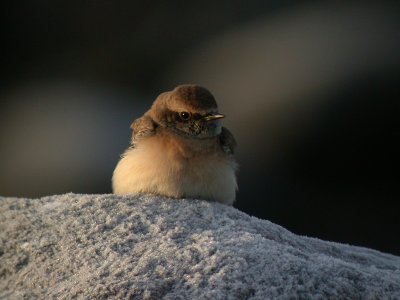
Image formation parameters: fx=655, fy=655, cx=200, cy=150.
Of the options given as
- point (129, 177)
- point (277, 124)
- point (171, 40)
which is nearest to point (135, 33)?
point (171, 40)

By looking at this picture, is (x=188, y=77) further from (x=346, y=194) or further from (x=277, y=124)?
(x=346, y=194)

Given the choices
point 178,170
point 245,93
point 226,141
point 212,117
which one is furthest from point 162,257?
point 245,93

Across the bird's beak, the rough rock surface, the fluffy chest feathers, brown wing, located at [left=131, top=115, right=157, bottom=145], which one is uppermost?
the bird's beak

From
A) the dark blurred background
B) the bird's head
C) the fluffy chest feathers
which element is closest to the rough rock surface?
the fluffy chest feathers

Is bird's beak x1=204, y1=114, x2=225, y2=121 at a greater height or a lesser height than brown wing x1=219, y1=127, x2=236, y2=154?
greater

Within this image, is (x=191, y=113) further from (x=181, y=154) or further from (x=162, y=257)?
(x=162, y=257)

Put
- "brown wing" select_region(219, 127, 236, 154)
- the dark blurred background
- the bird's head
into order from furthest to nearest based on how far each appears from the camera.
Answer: the dark blurred background
"brown wing" select_region(219, 127, 236, 154)
the bird's head

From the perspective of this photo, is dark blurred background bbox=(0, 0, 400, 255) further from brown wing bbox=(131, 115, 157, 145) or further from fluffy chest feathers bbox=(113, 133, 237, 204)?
fluffy chest feathers bbox=(113, 133, 237, 204)

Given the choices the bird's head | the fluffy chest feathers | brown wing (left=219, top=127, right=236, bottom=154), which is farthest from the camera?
brown wing (left=219, top=127, right=236, bottom=154)
